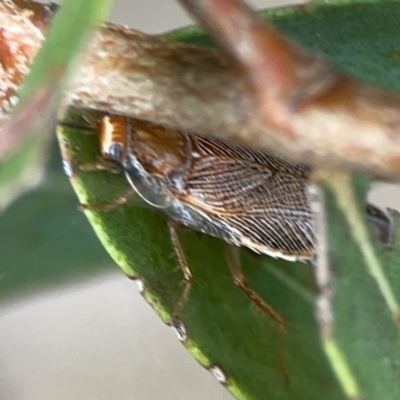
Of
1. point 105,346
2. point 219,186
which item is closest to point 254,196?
point 219,186

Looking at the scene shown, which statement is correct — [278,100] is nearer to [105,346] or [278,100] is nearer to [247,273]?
[247,273]

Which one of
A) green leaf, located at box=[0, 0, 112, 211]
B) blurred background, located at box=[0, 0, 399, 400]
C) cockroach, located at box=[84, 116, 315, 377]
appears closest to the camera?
green leaf, located at box=[0, 0, 112, 211]

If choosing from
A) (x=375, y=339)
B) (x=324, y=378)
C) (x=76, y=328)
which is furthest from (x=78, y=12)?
(x=76, y=328)

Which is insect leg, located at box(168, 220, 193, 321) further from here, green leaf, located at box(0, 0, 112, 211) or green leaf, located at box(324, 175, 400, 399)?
green leaf, located at box(0, 0, 112, 211)

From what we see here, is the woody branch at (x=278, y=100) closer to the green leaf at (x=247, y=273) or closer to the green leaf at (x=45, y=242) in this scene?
the green leaf at (x=247, y=273)

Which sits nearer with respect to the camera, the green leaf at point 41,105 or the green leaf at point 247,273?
the green leaf at point 41,105

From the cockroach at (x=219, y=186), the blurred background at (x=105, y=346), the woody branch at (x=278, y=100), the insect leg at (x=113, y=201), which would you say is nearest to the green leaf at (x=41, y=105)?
the woody branch at (x=278, y=100)

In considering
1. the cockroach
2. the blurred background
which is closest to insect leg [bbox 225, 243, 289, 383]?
the cockroach
